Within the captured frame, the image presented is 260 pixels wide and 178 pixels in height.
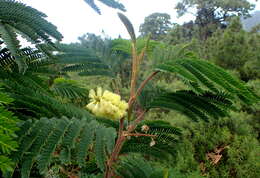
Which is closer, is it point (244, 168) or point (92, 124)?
point (92, 124)

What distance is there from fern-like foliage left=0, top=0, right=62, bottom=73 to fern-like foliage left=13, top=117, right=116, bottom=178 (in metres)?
0.18

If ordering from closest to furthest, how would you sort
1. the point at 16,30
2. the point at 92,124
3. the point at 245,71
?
1. the point at 16,30
2. the point at 92,124
3. the point at 245,71

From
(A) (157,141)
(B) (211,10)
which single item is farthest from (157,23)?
(A) (157,141)

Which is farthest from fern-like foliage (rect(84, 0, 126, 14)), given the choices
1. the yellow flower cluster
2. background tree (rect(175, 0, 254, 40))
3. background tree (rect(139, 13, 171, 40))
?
background tree (rect(139, 13, 171, 40))

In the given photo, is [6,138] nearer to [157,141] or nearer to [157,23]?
[157,141]

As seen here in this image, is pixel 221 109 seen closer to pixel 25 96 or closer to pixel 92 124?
pixel 92 124

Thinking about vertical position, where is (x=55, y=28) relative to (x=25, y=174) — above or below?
above

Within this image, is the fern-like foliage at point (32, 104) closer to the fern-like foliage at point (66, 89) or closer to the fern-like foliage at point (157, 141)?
the fern-like foliage at point (66, 89)

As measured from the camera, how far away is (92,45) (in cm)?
145

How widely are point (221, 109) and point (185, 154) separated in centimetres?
287

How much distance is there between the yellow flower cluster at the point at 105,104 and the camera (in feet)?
3.31

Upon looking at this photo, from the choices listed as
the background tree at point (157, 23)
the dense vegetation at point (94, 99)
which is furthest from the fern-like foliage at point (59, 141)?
the background tree at point (157, 23)

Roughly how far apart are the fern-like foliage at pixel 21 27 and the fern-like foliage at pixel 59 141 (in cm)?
18

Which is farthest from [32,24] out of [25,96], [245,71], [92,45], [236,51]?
[236,51]
